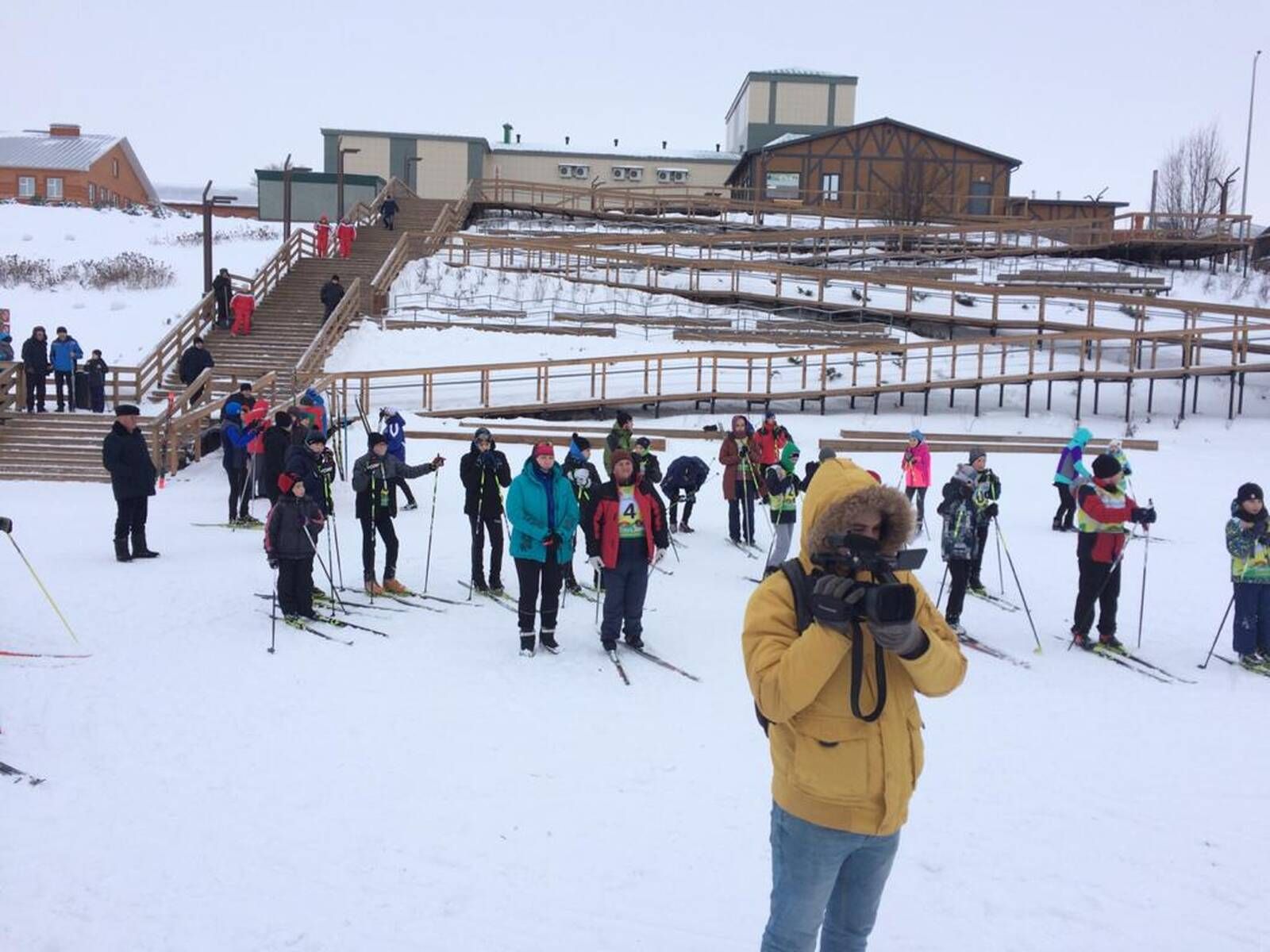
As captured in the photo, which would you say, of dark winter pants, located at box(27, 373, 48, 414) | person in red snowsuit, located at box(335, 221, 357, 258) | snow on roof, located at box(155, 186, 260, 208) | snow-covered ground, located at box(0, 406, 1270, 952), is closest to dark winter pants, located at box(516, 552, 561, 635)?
snow-covered ground, located at box(0, 406, 1270, 952)

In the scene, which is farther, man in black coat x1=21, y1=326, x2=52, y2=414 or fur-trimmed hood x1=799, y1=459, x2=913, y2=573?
man in black coat x1=21, y1=326, x2=52, y2=414

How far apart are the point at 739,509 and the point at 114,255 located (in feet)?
94.2

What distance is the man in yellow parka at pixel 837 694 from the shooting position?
9.78ft

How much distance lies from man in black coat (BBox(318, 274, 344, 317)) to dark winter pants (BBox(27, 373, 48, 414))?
23.5 feet

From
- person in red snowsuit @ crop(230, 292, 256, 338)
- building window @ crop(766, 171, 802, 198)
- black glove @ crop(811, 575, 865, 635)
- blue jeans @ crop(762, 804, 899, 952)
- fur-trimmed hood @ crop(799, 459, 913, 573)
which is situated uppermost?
building window @ crop(766, 171, 802, 198)

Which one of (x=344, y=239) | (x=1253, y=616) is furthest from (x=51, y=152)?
(x=1253, y=616)

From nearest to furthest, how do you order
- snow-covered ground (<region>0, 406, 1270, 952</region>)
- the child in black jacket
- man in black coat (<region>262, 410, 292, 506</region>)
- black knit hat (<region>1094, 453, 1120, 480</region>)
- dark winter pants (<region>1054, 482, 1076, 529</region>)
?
snow-covered ground (<region>0, 406, 1270, 952</region>) → black knit hat (<region>1094, 453, 1120, 480</region>) → the child in black jacket → man in black coat (<region>262, 410, 292, 506</region>) → dark winter pants (<region>1054, 482, 1076, 529</region>)

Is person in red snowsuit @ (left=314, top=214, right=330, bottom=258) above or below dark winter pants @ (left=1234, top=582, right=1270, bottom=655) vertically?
above

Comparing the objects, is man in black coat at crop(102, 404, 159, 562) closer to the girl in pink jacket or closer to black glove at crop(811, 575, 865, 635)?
the girl in pink jacket

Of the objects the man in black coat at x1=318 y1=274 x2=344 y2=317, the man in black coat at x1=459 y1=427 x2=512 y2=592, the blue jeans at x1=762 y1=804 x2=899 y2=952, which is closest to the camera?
the blue jeans at x1=762 y1=804 x2=899 y2=952

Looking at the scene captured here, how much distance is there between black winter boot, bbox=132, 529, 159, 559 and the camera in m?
11.4

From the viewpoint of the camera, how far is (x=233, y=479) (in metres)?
13.8

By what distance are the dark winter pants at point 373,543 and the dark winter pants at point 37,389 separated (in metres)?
11.1

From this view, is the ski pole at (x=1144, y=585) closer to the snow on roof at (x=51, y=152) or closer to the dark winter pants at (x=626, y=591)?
the dark winter pants at (x=626, y=591)
